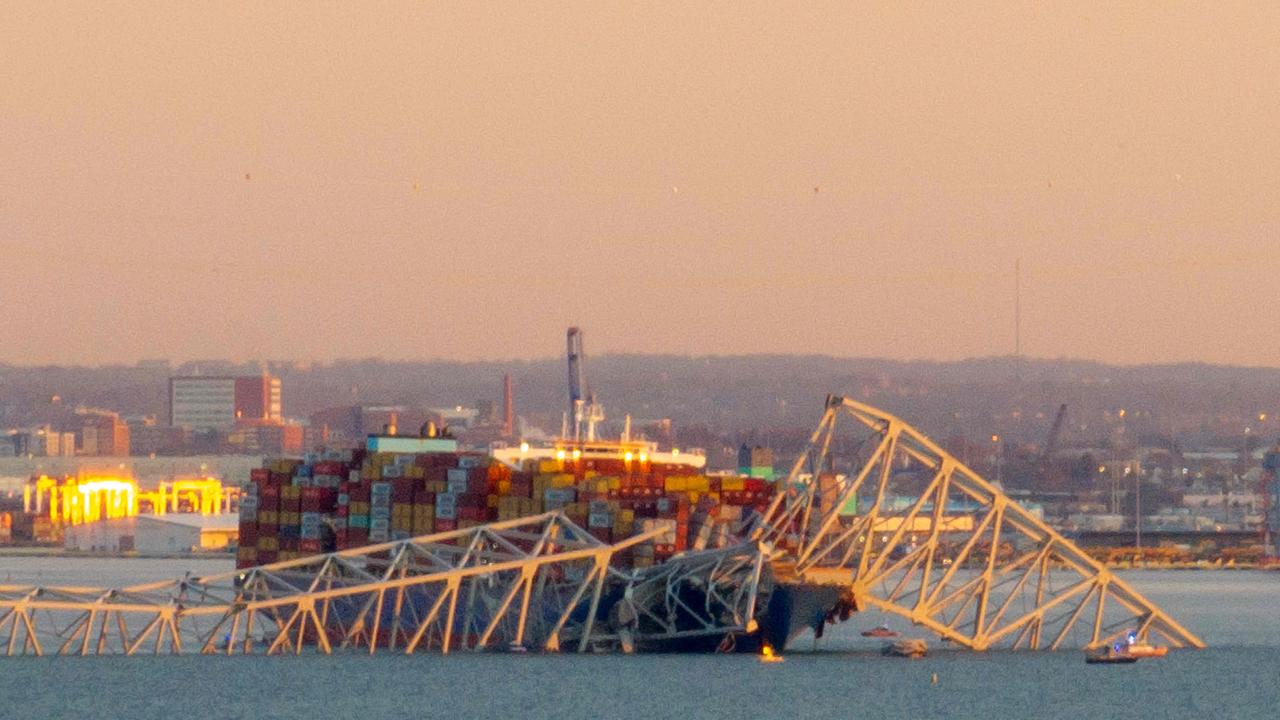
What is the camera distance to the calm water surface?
223 feet

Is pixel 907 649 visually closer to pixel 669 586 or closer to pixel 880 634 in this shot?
pixel 880 634

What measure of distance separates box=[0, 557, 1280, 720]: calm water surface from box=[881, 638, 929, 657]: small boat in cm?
66

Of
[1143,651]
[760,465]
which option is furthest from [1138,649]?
[760,465]

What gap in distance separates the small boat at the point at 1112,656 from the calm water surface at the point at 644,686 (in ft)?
1.36

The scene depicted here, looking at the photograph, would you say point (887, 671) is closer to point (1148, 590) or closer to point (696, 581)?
point (696, 581)

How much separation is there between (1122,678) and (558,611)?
54.0ft

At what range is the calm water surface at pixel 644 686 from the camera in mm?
67875

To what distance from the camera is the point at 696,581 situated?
7738cm

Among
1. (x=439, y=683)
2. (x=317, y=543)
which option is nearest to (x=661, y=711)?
(x=439, y=683)

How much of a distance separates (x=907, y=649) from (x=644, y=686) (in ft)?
49.4

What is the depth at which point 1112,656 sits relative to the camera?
A: 270 ft

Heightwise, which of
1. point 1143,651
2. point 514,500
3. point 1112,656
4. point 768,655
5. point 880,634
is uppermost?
point 514,500

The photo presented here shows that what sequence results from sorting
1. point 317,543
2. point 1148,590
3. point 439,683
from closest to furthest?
point 439,683 < point 317,543 < point 1148,590

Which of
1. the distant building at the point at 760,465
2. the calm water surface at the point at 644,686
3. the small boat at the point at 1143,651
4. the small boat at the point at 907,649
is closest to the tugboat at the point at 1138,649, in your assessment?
the small boat at the point at 1143,651
